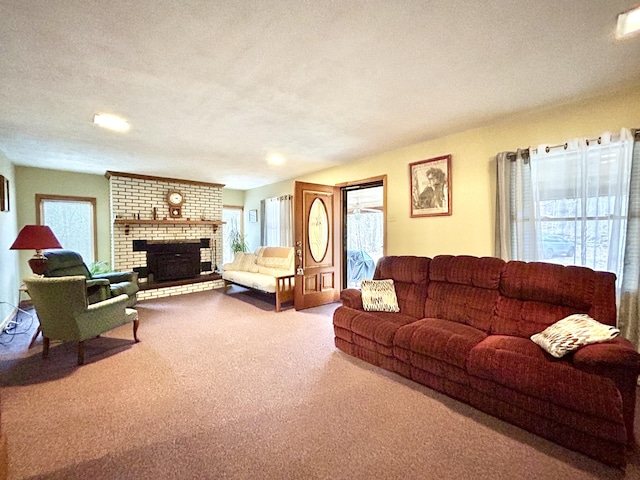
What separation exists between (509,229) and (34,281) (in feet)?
15.2

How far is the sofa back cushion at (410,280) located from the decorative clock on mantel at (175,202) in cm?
480

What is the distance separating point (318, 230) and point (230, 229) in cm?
363

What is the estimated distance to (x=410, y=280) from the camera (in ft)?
10.3

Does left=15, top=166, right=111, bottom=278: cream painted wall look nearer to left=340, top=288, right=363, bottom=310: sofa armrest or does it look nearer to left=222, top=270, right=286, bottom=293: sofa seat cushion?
left=222, top=270, right=286, bottom=293: sofa seat cushion

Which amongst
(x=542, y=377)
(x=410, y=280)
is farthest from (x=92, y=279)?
(x=542, y=377)

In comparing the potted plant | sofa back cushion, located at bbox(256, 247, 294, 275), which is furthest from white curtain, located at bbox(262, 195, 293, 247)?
the potted plant

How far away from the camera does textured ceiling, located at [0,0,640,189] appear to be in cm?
155

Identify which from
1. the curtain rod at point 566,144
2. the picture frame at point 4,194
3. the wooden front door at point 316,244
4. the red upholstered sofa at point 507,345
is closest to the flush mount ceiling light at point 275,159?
the wooden front door at point 316,244

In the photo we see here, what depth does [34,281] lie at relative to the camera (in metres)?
2.62

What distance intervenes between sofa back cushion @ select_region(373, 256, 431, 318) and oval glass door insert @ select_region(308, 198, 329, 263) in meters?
1.69

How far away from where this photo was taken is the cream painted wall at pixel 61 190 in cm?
497

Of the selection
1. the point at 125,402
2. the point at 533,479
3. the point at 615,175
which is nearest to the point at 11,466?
the point at 125,402

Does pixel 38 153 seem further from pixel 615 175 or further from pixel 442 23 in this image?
pixel 615 175

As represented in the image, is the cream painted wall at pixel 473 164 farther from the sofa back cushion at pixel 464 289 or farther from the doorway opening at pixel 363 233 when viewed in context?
the doorway opening at pixel 363 233
